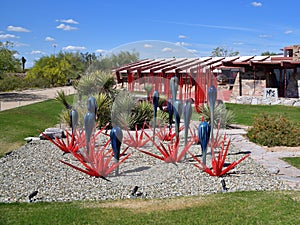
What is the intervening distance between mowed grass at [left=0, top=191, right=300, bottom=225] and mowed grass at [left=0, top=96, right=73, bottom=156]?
421 cm

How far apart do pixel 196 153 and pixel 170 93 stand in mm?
1594

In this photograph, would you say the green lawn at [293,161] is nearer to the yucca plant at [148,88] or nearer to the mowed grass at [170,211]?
the mowed grass at [170,211]

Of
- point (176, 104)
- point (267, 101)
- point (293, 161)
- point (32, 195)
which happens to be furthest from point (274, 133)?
point (267, 101)

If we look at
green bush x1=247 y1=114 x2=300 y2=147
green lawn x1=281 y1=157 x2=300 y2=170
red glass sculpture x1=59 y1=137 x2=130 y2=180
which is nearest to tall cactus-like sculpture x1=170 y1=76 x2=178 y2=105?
red glass sculpture x1=59 y1=137 x2=130 y2=180

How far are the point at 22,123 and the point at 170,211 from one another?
9.47 metres

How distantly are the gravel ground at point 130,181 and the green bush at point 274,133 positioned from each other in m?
2.41

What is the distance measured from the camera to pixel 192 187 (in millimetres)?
5703

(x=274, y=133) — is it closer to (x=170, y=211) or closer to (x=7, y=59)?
(x=170, y=211)

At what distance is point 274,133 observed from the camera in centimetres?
953

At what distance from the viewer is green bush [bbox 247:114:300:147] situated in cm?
927

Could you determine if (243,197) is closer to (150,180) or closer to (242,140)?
(150,180)

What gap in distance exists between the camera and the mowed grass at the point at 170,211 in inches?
172

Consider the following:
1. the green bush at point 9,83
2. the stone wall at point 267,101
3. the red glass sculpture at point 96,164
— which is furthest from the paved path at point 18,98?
the red glass sculpture at point 96,164

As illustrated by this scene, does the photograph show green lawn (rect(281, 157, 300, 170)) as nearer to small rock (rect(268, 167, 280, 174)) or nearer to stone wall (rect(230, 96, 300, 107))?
small rock (rect(268, 167, 280, 174))
